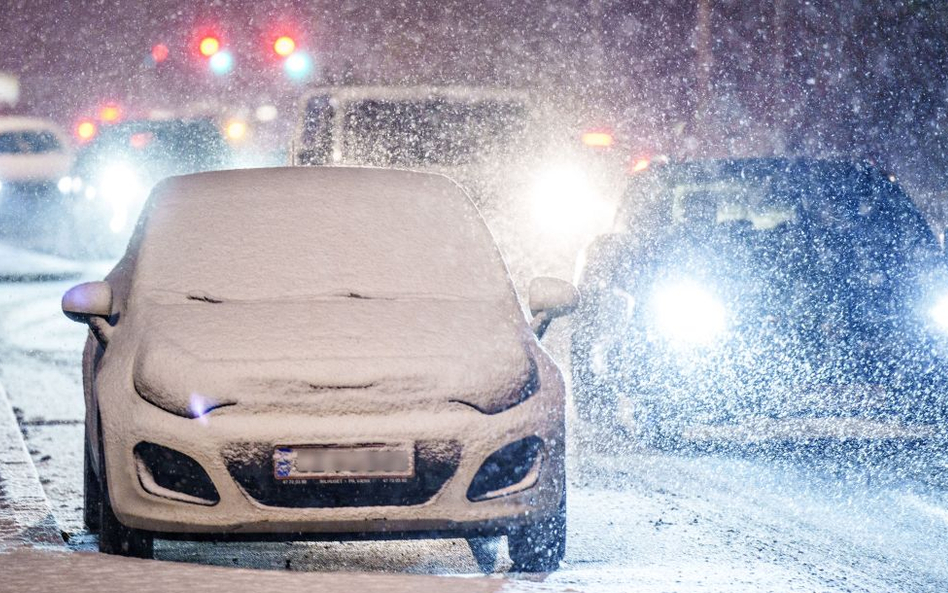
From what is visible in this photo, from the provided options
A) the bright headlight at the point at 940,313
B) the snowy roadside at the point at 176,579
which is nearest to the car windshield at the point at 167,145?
the bright headlight at the point at 940,313

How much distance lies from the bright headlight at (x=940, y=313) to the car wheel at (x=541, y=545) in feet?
9.04

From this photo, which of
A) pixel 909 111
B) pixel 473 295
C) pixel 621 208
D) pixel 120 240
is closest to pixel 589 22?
pixel 909 111

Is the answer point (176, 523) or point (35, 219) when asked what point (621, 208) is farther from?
point (35, 219)

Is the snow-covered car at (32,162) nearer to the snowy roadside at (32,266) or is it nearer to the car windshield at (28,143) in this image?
the car windshield at (28,143)

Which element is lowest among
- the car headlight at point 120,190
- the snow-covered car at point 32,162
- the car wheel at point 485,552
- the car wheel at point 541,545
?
the snow-covered car at point 32,162

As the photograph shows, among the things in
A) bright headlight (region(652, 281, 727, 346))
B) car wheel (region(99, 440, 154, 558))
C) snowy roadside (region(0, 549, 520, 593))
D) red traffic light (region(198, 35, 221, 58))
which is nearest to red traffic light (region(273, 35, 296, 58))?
red traffic light (region(198, 35, 221, 58))

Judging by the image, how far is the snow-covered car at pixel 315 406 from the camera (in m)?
5.07

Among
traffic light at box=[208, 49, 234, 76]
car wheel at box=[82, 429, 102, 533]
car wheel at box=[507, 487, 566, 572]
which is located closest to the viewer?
car wheel at box=[507, 487, 566, 572]

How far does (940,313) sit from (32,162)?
16.5 m

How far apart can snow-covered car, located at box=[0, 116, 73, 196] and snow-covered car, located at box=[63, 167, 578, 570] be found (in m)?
15.5

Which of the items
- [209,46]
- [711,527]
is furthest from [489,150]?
[711,527]

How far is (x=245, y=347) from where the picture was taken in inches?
211

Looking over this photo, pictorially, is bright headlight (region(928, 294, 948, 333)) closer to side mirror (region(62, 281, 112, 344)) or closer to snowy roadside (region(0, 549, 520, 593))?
snowy roadside (region(0, 549, 520, 593))

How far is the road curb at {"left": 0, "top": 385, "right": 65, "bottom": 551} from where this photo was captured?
227 inches
